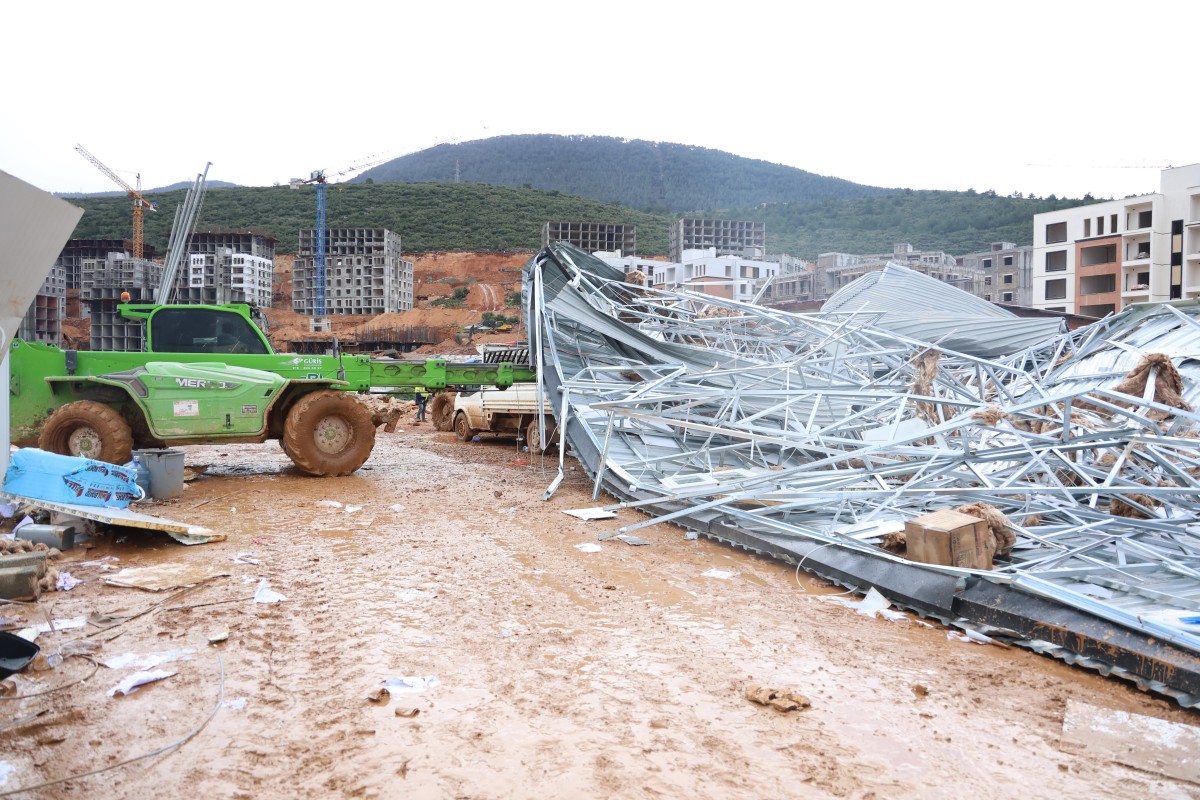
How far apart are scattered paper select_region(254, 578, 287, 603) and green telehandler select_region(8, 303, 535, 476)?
505cm

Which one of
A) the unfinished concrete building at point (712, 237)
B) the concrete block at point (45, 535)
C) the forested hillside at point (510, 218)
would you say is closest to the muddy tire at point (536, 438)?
the concrete block at point (45, 535)

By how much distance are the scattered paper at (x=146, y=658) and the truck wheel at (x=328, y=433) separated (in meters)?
6.14

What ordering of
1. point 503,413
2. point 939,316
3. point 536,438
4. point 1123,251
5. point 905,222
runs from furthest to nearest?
point 905,222 < point 1123,251 < point 503,413 < point 536,438 < point 939,316

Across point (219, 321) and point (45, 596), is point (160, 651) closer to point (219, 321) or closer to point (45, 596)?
point (45, 596)

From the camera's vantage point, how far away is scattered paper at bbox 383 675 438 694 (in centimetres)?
383

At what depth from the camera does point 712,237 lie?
6269cm

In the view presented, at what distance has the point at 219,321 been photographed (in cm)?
1085

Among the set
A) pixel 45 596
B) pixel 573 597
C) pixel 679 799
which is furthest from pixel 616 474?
pixel 679 799

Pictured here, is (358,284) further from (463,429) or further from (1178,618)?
(1178,618)

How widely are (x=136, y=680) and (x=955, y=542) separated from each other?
490 centimetres

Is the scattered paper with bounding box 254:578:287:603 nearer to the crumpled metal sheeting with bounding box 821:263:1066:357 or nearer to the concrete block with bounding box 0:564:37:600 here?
the concrete block with bounding box 0:564:37:600

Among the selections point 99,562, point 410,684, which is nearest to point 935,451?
point 410,684

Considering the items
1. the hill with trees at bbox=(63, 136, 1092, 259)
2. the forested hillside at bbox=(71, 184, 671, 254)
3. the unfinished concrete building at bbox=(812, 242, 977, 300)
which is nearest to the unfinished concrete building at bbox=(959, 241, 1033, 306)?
the unfinished concrete building at bbox=(812, 242, 977, 300)

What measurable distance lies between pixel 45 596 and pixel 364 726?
3273 millimetres
